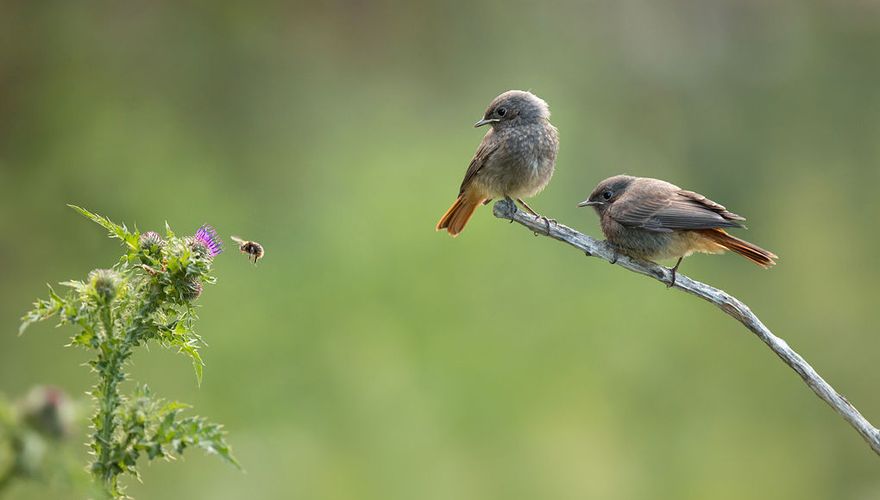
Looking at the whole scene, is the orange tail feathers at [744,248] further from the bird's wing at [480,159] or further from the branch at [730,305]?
the bird's wing at [480,159]

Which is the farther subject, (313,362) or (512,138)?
(313,362)

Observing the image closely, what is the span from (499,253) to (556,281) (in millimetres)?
446

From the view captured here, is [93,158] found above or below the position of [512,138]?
above

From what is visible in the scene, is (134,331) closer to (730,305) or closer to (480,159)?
(730,305)

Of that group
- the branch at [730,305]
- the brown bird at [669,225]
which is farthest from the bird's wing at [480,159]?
the brown bird at [669,225]

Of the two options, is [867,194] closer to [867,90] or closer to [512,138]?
[867,90]

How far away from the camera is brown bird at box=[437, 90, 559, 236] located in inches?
134

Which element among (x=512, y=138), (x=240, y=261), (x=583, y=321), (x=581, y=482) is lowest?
(x=581, y=482)

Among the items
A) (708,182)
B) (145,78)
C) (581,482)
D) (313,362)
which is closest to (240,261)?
(313,362)

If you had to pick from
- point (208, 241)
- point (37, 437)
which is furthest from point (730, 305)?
point (37, 437)

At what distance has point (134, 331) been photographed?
198 cm

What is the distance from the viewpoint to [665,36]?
22.6 feet

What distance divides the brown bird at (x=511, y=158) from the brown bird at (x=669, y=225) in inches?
13.8

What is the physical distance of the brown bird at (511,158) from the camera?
3395 mm
